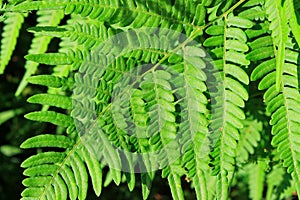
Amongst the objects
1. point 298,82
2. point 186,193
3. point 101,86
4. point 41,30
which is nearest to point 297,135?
point 298,82

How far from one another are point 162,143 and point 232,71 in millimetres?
231

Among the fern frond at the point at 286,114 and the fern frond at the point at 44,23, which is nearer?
the fern frond at the point at 286,114

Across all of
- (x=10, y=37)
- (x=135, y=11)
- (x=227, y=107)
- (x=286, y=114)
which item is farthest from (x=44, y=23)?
(x=286, y=114)

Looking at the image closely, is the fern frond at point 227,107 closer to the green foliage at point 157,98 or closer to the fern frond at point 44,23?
the green foliage at point 157,98

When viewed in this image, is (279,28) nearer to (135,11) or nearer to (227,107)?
(227,107)

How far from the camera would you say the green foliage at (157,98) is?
3.92ft

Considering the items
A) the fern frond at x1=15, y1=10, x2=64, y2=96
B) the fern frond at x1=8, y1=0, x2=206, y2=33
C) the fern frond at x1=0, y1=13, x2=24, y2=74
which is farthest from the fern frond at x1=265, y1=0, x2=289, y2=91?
the fern frond at x1=0, y1=13, x2=24, y2=74

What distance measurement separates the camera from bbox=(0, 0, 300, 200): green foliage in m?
1.20

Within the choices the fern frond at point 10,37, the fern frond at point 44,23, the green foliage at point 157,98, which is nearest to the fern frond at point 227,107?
the green foliage at point 157,98

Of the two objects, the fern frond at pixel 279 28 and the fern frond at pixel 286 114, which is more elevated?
the fern frond at pixel 279 28

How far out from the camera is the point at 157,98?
121cm

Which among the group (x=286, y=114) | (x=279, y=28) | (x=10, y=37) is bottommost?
(x=286, y=114)

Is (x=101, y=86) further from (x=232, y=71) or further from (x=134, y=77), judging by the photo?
(x=232, y=71)

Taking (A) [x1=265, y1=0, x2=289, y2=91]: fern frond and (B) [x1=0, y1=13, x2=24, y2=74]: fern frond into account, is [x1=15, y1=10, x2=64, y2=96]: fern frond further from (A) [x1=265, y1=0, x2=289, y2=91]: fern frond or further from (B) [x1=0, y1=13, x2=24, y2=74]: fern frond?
(A) [x1=265, y1=0, x2=289, y2=91]: fern frond
